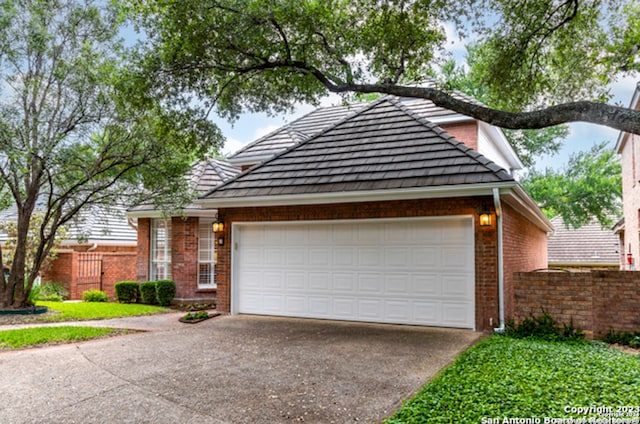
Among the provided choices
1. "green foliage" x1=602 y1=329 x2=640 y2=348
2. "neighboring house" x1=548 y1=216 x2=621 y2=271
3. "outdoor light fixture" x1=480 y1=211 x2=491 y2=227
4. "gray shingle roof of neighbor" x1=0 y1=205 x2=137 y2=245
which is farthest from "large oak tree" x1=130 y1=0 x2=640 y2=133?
"neighboring house" x1=548 y1=216 x2=621 y2=271

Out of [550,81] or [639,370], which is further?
[550,81]

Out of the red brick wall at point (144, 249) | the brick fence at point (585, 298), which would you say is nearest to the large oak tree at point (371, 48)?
the brick fence at point (585, 298)

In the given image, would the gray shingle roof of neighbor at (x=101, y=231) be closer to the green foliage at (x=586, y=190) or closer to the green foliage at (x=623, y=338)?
the green foliage at (x=623, y=338)

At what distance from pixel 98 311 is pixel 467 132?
38.7ft

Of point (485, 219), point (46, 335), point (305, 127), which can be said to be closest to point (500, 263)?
point (485, 219)

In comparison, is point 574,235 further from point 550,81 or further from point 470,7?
point 470,7

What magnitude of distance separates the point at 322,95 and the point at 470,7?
3.52 meters

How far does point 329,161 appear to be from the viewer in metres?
11.0

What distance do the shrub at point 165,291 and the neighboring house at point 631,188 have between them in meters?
15.0

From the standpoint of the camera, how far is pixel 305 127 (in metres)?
16.2

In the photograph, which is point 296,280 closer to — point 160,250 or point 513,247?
point 513,247

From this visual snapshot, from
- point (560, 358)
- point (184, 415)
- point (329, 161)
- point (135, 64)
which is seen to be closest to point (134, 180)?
point (135, 64)

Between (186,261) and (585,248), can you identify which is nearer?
(186,261)

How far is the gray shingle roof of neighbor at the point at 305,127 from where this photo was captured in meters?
13.5
